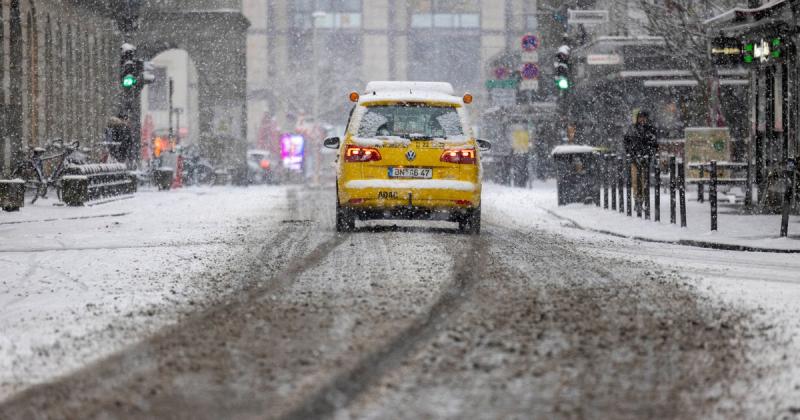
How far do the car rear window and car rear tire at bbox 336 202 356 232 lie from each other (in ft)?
2.98

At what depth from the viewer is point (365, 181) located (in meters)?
14.6

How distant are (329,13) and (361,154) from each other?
7554cm

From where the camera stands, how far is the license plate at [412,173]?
14625 mm

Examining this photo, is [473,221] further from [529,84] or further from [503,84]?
[503,84]

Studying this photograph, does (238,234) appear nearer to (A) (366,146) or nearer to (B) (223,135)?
(A) (366,146)

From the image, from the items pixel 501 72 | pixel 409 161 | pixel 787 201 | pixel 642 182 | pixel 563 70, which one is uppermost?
pixel 501 72

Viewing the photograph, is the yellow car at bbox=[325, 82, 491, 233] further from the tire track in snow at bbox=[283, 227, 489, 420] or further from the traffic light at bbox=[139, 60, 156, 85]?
the traffic light at bbox=[139, 60, 156, 85]

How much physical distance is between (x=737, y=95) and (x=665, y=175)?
19.6 ft

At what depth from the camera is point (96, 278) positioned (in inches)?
396

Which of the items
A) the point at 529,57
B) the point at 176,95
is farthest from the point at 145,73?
the point at 176,95

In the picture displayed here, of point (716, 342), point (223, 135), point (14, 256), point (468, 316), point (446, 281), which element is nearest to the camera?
point (716, 342)

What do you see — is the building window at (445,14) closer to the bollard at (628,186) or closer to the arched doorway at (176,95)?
the arched doorway at (176,95)

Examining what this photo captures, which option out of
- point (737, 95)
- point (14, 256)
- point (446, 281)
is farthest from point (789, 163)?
point (737, 95)

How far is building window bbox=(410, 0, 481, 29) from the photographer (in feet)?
293
